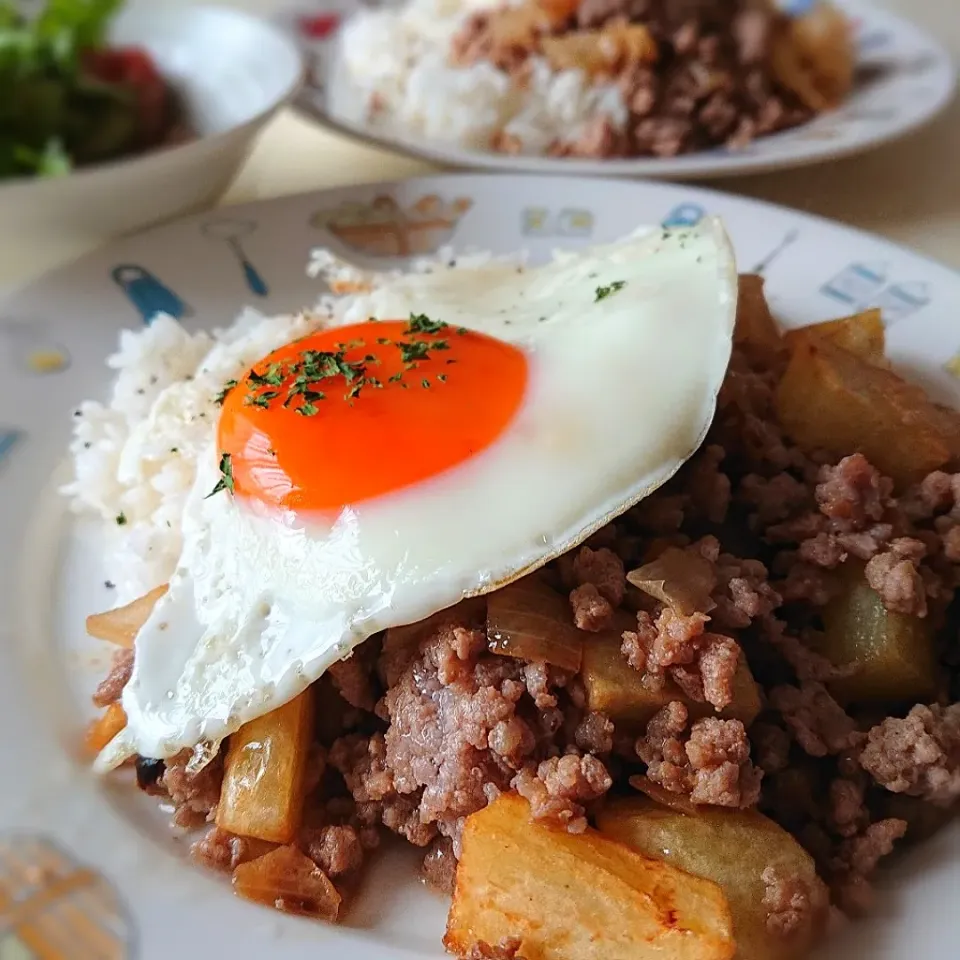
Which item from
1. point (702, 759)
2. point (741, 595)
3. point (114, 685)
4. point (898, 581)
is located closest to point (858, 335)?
point (898, 581)

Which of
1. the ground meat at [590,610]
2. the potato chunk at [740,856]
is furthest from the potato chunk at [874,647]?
the ground meat at [590,610]

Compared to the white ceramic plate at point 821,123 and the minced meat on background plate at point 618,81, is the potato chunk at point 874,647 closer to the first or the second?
the white ceramic plate at point 821,123

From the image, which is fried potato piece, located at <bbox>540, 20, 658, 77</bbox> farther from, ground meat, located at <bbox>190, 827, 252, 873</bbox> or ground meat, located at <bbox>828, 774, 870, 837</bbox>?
ground meat, located at <bbox>190, 827, 252, 873</bbox>

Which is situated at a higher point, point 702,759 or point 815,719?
point 702,759

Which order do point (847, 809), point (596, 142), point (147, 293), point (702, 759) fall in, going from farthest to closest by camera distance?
point (596, 142) → point (147, 293) → point (847, 809) → point (702, 759)

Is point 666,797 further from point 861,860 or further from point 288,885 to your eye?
point 288,885
